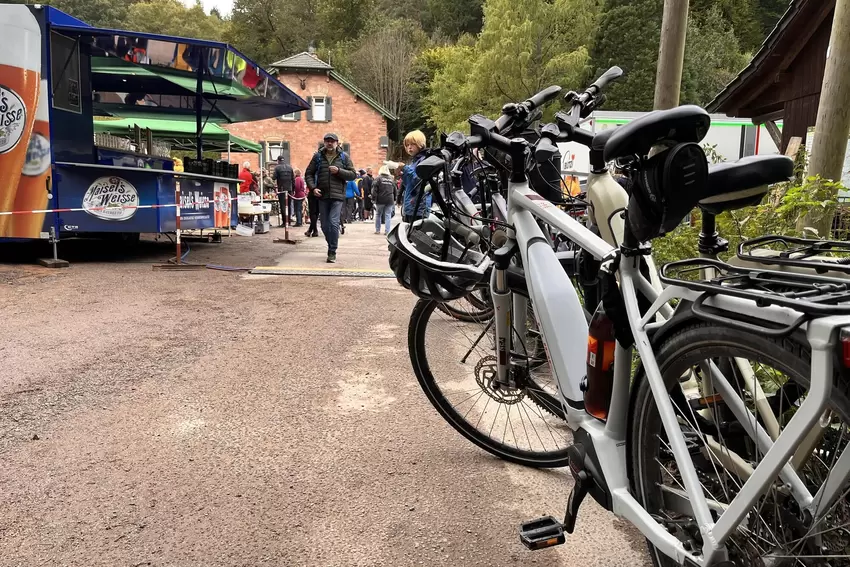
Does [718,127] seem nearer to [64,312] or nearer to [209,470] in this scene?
[64,312]

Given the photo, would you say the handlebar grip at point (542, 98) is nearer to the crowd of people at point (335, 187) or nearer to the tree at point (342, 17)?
the crowd of people at point (335, 187)

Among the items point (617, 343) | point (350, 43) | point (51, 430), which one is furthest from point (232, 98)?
point (350, 43)

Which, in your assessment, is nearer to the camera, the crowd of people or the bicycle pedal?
the bicycle pedal

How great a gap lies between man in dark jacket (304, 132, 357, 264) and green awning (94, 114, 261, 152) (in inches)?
303

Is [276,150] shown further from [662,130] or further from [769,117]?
[662,130]

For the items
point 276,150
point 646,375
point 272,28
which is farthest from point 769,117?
point 272,28

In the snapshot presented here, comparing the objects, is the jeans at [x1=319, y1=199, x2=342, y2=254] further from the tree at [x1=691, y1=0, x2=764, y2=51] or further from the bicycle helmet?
the tree at [x1=691, y1=0, x2=764, y2=51]

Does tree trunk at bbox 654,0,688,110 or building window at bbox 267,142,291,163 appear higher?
building window at bbox 267,142,291,163

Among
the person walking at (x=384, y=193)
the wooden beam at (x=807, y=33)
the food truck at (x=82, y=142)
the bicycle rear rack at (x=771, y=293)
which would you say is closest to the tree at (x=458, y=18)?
the person walking at (x=384, y=193)

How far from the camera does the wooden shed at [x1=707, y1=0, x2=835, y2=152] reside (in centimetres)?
1100

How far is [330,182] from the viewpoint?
10227 mm

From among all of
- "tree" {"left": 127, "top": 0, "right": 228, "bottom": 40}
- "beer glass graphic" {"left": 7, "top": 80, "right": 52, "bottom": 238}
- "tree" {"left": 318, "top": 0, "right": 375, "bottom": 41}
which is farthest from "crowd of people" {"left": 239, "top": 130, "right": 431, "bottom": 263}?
"tree" {"left": 318, "top": 0, "right": 375, "bottom": 41}

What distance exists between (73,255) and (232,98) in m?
5.36

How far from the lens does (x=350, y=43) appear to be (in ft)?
206
